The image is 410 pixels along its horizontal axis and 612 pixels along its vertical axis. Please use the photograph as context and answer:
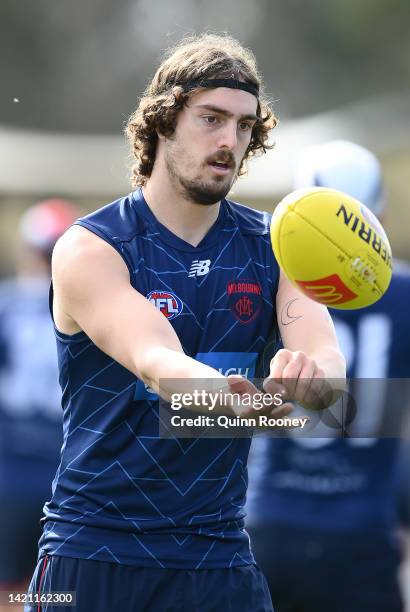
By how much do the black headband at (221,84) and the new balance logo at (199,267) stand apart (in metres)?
0.68

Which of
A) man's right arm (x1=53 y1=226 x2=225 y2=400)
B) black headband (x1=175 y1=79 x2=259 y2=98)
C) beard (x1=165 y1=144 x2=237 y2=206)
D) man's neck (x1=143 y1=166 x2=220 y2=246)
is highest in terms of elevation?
black headband (x1=175 y1=79 x2=259 y2=98)

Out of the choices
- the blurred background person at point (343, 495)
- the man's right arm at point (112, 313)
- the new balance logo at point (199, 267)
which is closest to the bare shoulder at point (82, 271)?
the man's right arm at point (112, 313)

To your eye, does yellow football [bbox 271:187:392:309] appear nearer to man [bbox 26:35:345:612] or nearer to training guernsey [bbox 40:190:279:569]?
man [bbox 26:35:345:612]

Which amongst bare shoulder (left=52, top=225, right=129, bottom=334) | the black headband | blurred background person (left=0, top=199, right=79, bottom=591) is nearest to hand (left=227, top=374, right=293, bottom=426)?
bare shoulder (left=52, top=225, right=129, bottom=334)

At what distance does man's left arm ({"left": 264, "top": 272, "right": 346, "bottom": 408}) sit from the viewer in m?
3.86

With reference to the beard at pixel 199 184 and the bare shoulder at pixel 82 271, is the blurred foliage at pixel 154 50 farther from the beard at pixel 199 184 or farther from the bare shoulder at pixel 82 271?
the bare shoulder at pixel 82 271

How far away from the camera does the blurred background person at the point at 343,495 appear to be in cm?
637

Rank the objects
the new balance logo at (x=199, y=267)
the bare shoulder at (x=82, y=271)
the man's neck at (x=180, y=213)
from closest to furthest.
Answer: the bare shoulder at (x=82, y=271) < the new balance logo at (x=199, y=267) < the man's neck at (x=180, y=213)

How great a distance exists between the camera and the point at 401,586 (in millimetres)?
6332

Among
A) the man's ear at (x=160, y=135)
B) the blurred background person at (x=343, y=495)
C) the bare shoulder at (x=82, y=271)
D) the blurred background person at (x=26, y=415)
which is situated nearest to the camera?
the bare shoulder at (x=82, y=271)

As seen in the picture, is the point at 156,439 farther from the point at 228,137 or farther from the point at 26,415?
the point at 26,415

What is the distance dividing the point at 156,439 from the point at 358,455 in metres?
2.15

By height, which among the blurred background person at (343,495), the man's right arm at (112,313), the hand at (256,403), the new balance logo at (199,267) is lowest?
the blurred background person at (343,495)

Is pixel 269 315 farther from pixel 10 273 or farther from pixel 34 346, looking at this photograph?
pixel 10 273
